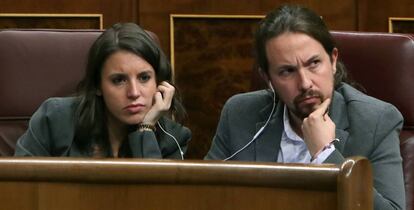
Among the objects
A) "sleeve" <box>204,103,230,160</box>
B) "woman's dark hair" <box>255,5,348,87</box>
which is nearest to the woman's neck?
"sleeve" <box>204,103,230,160</box>

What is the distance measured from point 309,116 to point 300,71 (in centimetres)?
8

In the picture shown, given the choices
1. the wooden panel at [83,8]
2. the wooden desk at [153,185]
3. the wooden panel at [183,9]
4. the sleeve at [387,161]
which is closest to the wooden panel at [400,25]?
the wooden panel at [183,9]

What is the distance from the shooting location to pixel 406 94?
1529mm

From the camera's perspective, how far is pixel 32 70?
1.68 m

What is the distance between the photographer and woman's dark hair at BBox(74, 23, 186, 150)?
1.60 m

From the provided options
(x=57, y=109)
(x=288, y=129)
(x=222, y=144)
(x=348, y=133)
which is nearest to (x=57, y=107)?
(x=57, y=109)

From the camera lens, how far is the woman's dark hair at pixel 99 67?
1.60 metres

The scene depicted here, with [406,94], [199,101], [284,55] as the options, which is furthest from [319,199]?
[199,101]

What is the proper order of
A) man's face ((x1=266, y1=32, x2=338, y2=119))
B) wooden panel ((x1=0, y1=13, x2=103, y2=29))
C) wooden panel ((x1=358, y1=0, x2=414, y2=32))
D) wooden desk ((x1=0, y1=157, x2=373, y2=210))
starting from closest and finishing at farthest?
1. wooden desk ((x1=0, y1=157, x2=373, y2=210))
2. man's face ((x1=266, y1=32, x2=338, y2=119))
3. wooden panel ((x1=0, y1=13, x2=103, y2=29))
4. wooden panel ((x1=358, y1=0, x2=414, y2=32))

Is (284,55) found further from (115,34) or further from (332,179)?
(332,179)

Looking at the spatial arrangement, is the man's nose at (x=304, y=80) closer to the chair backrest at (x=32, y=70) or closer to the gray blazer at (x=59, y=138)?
the gray blazer at (x=59, y=138)

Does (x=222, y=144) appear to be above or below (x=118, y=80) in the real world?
below

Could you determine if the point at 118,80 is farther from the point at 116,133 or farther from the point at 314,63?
the point at 314,63

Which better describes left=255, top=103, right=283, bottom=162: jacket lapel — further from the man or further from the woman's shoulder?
the woman's shoulder
